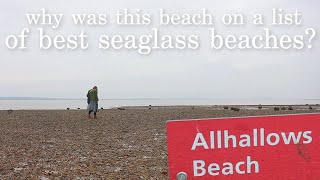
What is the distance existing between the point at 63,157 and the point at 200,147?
9.55 metres

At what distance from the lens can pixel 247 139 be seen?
11.3 ft

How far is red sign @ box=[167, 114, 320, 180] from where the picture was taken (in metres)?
3.39

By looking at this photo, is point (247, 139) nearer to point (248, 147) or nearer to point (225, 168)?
point (248, 147)

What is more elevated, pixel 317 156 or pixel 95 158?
pixel 317 156

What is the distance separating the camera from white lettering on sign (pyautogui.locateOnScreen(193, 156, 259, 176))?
134 inches

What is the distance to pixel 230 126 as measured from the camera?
3422 mm

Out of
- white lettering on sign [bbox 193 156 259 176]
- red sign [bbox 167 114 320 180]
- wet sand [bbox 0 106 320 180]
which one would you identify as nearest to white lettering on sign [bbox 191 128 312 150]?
red sign [bbox 167 114 320 180]

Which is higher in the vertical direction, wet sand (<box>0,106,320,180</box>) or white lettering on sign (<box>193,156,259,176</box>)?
white lettering on sign (<box>193,156,259,176</box>)

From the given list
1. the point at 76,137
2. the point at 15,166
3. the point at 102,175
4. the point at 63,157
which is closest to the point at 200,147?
the point at 102,175

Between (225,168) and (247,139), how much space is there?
12.4 inches

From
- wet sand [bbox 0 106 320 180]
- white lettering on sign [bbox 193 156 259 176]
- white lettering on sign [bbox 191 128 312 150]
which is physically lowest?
wet sand [bbox 0 106 320 180]

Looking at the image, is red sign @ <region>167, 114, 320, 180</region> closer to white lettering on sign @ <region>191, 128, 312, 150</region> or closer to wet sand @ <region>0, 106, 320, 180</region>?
white lettering on sign @ <region>191, 128, 312, 150</region>

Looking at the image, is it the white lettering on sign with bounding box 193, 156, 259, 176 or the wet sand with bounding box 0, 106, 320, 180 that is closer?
the white lettering on sign with bounding box 193, 156, 259, 176

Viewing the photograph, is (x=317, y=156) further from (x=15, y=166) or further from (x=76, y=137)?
(x=76, y=137)
